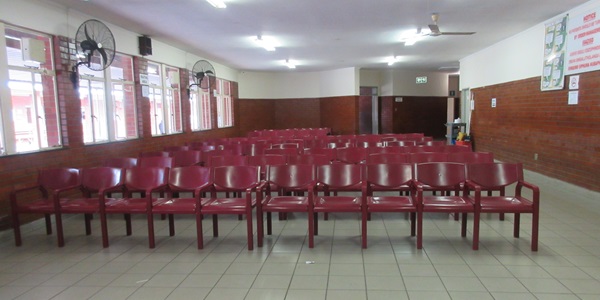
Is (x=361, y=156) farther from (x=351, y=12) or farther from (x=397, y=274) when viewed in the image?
(x=397, y=274)

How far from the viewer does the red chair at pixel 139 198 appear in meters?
3.89

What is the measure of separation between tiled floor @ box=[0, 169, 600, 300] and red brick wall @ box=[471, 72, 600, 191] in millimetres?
1947

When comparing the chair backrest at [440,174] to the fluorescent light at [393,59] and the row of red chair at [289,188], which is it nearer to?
the row of red chair at [289,188]

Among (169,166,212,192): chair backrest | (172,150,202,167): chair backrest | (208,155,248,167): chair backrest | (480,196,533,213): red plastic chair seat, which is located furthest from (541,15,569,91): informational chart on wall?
(172,150,202,167): chair backrest

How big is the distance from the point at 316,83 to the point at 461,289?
14449mm

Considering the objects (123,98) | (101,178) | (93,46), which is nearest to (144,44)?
(123,98)

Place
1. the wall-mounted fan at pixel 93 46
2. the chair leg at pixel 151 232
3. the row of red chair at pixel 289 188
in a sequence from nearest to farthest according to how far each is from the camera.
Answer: the row of red chair at pixel 289 188 < the chair leg at pixel 151 232 < the wall-mounted fan at pixel 93 46

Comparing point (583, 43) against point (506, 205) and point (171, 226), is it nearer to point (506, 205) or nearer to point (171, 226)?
point (506, 205)

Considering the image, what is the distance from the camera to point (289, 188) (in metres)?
4.29

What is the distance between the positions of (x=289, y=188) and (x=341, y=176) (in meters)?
0.63

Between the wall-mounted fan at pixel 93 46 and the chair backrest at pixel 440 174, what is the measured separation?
16.6 ft

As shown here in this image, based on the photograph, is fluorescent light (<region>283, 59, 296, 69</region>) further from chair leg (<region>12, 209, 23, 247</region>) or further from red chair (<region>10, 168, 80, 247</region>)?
chair leg (<region>12, 209, 23, 247</region>)

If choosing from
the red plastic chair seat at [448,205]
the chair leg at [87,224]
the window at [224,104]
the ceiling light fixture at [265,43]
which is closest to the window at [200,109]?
the window at [224,104]

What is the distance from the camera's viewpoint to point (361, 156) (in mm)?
6051
